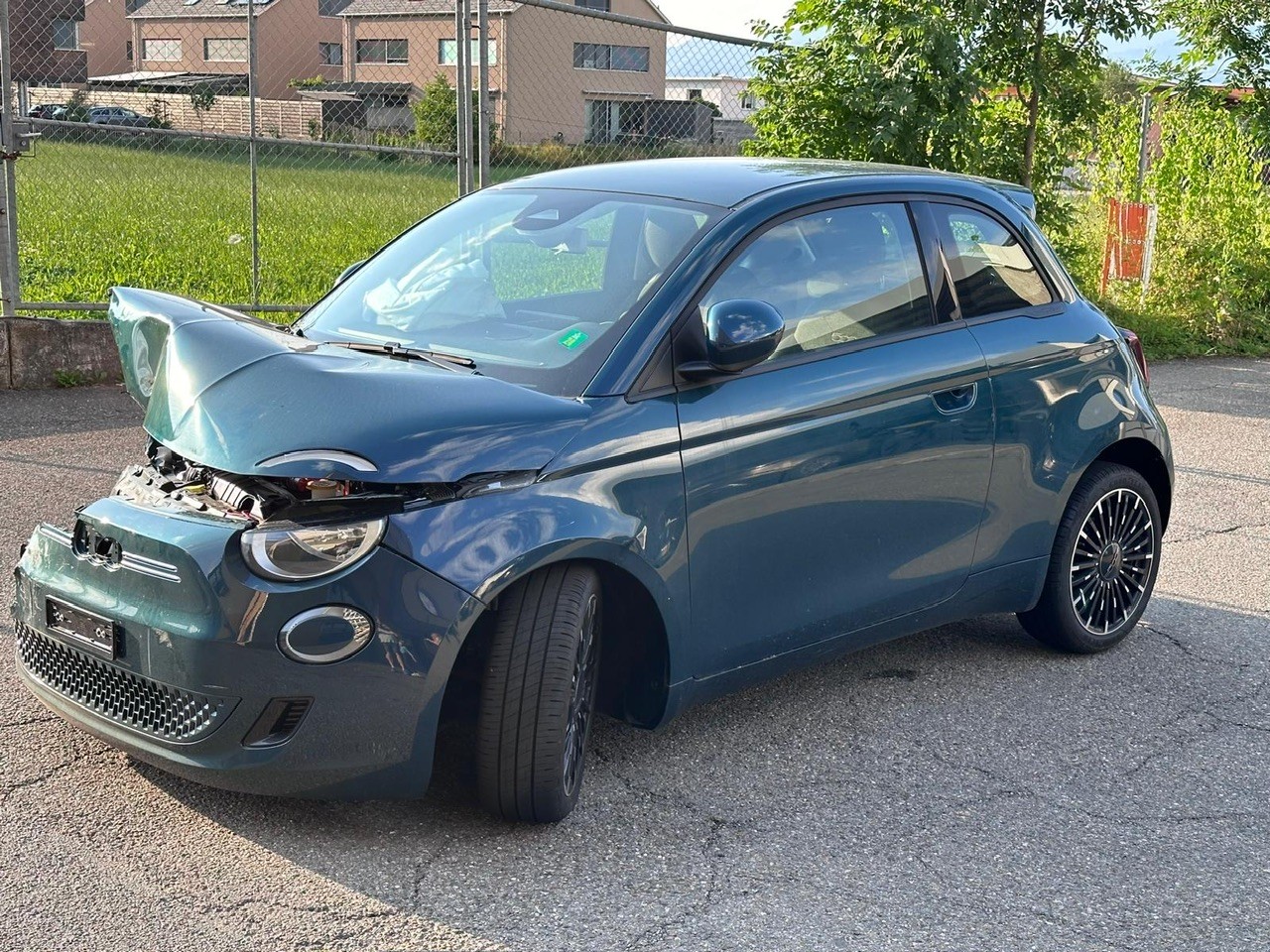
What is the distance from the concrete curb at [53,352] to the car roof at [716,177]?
5.24m

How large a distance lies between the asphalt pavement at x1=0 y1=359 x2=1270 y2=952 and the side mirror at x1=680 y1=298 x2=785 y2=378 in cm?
115

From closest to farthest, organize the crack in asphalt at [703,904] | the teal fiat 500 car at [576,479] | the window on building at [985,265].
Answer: the crack in asphalt at [703,904], the teal fiat 500 car at [576,479], the window on building at [985,265]

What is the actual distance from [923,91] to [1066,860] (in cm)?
848

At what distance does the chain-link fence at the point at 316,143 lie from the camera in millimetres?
10469

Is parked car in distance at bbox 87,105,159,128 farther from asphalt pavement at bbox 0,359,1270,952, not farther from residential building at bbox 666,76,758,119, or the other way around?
asphalt pavement at bbox 0,359,1270,952

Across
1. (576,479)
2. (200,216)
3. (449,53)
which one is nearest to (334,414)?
(576,479)

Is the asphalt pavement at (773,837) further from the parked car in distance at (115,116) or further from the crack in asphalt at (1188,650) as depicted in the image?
the parked car in distance at (115,116)

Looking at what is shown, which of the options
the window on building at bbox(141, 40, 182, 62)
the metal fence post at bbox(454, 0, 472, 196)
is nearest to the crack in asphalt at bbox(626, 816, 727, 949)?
the metal fence post at bbox(454, 0, 472, 196)

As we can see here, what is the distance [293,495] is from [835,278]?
185cm

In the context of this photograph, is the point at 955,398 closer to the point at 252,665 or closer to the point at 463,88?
the point at 252,665

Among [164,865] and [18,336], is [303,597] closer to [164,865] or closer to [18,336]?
[164,865]

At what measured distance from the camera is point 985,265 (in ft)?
16.5

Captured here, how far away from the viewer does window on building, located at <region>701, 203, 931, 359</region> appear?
4328 mm

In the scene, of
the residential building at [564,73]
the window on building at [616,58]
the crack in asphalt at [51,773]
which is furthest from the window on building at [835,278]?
the window on building at [616,58]
